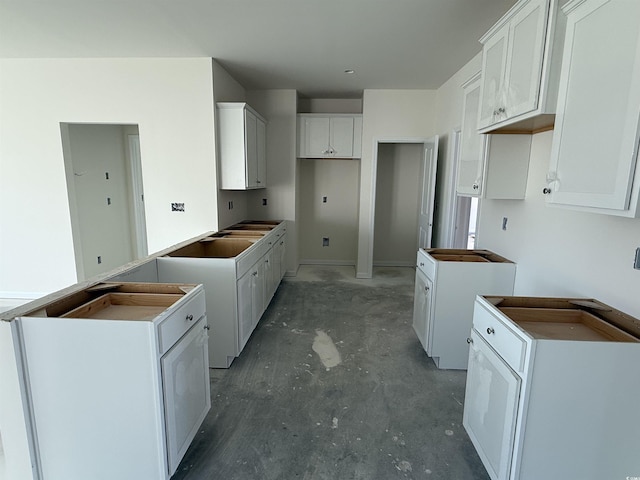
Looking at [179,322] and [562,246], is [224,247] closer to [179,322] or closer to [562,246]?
[179,322]

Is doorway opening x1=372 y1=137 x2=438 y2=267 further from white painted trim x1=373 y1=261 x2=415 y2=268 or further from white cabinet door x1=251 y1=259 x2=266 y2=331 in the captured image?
white cabinet door x1=251 y1=259 x2=266 y2=331

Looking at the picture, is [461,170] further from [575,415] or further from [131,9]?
[131,9]

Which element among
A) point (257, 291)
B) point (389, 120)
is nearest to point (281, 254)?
point (257, 291)

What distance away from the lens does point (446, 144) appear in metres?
4.11

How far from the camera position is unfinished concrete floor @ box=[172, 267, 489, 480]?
1721 millimetres

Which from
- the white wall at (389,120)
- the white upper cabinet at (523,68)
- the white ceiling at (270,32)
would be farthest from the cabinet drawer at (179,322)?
the white wall at (389,120)

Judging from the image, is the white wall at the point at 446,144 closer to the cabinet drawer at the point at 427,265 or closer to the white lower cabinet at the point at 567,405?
the cabinet drawer at the point at 427,265

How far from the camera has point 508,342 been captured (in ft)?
4.74

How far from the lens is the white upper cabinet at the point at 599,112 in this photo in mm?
1176

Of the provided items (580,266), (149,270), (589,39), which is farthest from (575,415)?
(149,270)

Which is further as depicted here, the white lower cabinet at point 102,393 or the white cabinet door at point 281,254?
the white cabinet door at point 281,254

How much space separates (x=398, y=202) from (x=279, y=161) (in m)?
2.10

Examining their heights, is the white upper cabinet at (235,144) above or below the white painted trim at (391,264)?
above

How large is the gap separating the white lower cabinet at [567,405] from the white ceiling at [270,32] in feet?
7.42
